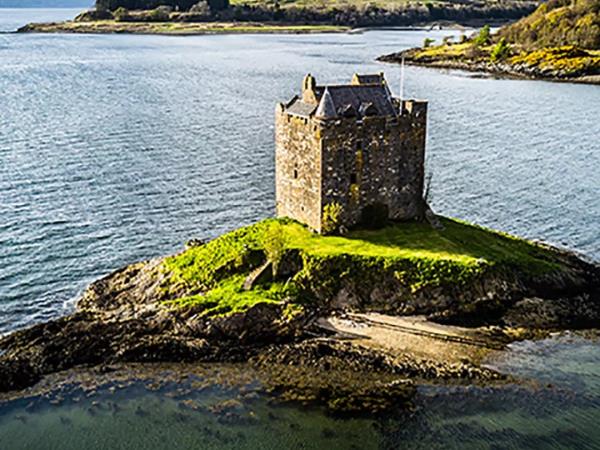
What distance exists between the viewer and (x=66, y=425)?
32.6 meters

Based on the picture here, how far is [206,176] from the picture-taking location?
2719 inches

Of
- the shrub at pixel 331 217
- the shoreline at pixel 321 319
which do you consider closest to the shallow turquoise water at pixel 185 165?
the shoreline at pixel 321 319

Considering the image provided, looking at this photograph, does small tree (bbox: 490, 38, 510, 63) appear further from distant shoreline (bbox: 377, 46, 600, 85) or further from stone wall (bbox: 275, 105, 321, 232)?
stone wall (bbox: 275, 105, 321, 232)

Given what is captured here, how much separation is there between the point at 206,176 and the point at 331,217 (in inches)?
1038

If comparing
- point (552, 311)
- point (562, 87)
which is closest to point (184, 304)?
point (552, 311)

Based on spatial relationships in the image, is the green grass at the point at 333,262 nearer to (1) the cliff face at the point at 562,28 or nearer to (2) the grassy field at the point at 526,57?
(2) the grassy field at the point at 526,57

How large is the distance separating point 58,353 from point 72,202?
81.7ft

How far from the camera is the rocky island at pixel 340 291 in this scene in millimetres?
36969

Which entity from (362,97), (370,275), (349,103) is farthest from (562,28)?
(370,275)

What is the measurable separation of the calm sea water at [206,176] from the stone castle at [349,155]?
12098mm

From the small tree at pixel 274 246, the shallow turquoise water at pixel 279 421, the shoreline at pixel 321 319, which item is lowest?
the shallow turquoise water at pixel 279 421

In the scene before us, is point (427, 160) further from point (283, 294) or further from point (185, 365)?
point (185, 365)

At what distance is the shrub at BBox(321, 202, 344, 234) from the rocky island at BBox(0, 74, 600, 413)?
10cm

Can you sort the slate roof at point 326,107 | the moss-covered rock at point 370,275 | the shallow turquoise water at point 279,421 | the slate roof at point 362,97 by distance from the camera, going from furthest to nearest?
the slate roof at point 362,97
the slate roof at point 326,107
the moss-covered rock at point 370,275
the shallow turquoise water at point 279,421
